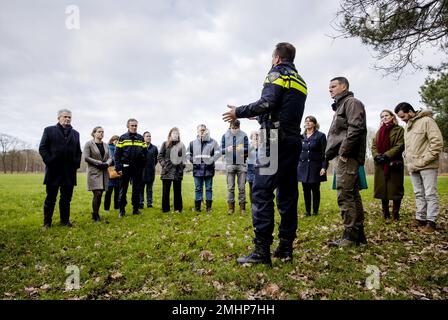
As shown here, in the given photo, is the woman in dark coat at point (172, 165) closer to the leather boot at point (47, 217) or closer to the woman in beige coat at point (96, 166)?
the woman in beige coat at point (96, 166)

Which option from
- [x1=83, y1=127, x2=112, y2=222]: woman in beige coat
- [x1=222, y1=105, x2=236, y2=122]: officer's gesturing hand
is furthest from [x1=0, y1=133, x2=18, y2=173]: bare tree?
[x1=222, y1=105, x2=236, y2=122]: officer's gesturing hand

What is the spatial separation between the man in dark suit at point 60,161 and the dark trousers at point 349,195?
6272 millimetres

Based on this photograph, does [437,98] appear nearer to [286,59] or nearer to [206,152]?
[206,152]

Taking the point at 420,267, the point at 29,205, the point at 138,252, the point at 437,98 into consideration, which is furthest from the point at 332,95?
the point at 437,98

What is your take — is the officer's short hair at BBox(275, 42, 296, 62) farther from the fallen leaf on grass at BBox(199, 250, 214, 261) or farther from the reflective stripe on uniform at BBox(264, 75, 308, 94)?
the fallen leaf on grass at BBox(199, 250, 214, 261)

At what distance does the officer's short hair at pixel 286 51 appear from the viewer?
14.1ft

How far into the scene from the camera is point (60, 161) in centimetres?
714

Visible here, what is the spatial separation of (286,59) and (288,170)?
1.67 m

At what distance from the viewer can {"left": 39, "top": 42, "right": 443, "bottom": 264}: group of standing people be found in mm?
4074

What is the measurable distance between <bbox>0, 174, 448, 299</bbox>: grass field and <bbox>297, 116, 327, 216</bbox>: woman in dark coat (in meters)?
1.05

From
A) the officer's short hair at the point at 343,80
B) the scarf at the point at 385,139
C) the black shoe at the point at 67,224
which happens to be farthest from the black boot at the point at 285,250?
the black shoe at the point at 67,224

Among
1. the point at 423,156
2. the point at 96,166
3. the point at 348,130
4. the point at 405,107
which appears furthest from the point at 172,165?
the point at 423,156

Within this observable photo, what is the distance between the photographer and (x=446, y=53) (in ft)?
27.6

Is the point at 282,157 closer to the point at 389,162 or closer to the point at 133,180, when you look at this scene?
the point at 389,162
